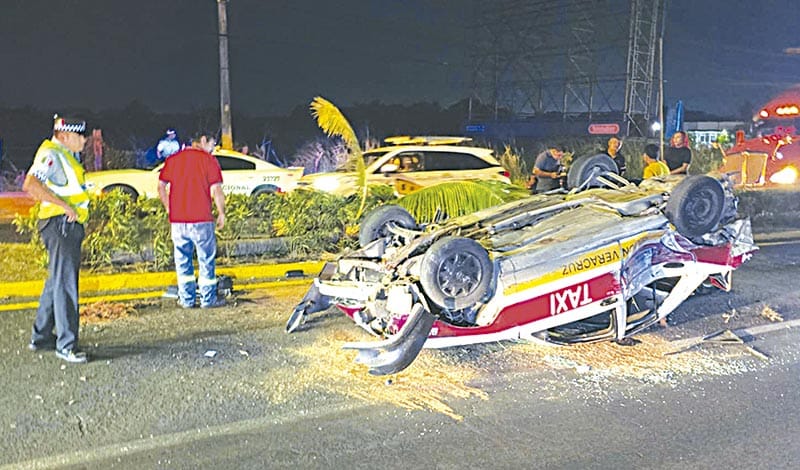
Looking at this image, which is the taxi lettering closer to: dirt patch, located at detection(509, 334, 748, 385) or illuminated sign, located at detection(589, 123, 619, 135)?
dirt patch, located at detection(509, 334, 748, 385)

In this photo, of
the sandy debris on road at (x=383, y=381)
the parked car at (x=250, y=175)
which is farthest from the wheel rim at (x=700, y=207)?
the parked car at (x=250, y=175)

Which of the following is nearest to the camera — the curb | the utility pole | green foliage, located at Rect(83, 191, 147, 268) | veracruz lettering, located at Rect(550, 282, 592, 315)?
veracruz lettering, located at Rect(550, 282, 592, 315)

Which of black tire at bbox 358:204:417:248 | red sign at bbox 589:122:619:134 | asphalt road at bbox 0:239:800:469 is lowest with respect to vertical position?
asphalt road at bbox 0:239:800:469

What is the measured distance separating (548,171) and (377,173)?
13.6 ft

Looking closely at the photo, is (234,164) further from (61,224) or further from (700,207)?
(700,207)

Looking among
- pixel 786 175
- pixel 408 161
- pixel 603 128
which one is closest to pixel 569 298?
pixel 408 161

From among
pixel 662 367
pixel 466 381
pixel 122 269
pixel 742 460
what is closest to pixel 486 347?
pixel 466 381

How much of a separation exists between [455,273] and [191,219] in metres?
3.18

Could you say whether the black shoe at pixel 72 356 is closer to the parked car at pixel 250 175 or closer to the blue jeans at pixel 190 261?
the blue jeans at pixel 190 261

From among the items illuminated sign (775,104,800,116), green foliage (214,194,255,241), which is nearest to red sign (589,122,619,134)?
illuminated sign (775,104,800,116)

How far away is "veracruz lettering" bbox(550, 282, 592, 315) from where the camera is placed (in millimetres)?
5340

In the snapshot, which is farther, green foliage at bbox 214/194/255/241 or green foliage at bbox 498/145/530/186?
green foliage at bbox 498/145/530/186

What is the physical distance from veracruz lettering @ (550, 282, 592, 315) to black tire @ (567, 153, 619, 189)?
1.99m

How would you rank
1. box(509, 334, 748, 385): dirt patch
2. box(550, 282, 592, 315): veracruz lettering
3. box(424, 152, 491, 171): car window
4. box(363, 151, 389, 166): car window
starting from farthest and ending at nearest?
box(424, 152, 491, 171): car window, box(363, 151, 389, 166): car window, box(509, 334, 748, 385): dirt patch, box(550, 282, 592, 315): veracruz lettering
